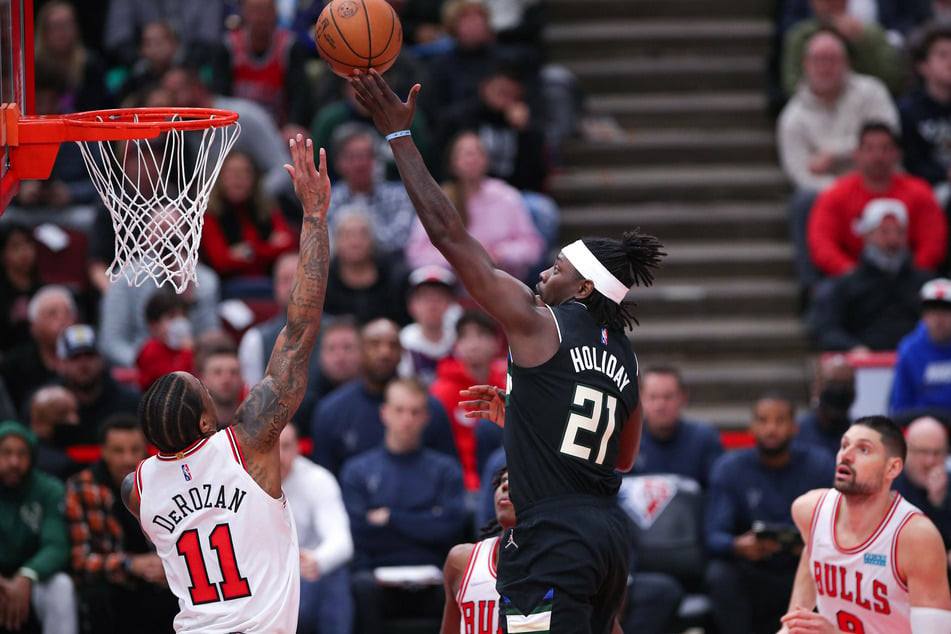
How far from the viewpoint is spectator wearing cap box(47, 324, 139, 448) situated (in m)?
9.11

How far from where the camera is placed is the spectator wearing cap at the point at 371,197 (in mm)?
10820

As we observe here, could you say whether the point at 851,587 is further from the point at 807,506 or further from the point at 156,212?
the point at 156,212

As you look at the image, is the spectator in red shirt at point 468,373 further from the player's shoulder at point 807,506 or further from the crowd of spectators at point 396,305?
the player's shoulder at point 807,506

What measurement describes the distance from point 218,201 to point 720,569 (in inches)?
187

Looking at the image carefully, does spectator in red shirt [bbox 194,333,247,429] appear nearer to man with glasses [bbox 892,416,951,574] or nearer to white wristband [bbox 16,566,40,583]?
white wristband [bbox 16,566,40,583]

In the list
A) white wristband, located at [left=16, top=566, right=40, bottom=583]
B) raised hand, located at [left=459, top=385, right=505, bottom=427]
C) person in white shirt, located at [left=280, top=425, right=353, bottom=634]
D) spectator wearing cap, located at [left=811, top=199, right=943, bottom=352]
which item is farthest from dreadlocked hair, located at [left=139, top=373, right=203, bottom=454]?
spectator wearing cap, located at [left=811, top=199, right=943, bottom=352]

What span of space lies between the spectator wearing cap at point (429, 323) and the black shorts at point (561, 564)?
15.4 ft

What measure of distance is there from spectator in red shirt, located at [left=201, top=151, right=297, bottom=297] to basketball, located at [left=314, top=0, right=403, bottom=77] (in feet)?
17.1

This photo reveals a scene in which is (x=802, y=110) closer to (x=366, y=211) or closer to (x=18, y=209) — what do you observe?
(x=366, y=211)

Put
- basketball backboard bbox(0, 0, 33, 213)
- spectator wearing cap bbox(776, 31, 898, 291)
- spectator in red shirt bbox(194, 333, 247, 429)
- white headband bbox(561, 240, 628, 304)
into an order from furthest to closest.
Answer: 1. spectator wearing cap bbox(776, 31, 898, 291)
2. spectator in red shirt bbox(194, 333, 247, 429)
3. basketball backboard bbox(0, 0, 33, 213)
4. white headband bbox(561, 240, 628, 304)

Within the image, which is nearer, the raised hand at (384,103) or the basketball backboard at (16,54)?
the raised hand at (384,103)

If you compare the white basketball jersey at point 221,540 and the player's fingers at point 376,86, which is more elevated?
the player's fingers at point 376,86

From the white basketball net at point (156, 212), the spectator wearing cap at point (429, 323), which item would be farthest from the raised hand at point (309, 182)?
the spectator wearing cap at point (429, 323)

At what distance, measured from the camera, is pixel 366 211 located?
10859 millimetres
